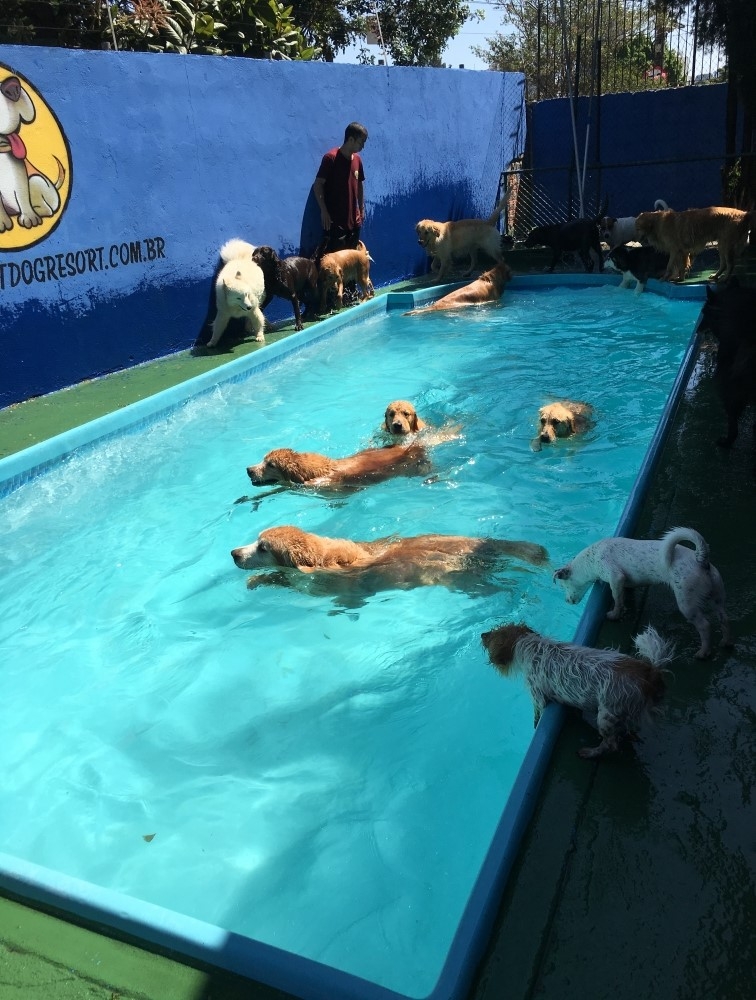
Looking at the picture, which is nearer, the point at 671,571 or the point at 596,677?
the point at 596,677

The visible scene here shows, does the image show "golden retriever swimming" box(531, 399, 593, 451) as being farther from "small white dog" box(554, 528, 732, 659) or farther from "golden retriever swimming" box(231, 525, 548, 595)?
"small white dog" box(554, 528, 732, 659)

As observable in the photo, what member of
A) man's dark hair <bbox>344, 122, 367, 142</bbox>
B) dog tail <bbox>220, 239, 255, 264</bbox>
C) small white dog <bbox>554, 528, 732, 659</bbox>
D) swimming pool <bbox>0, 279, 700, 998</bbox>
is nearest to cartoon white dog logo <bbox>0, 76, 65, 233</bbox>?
swimming pool <bbox>0, 279, 700, 998</bbox>

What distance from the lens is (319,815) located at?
3.37 meters

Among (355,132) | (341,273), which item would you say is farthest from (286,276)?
(355,132)

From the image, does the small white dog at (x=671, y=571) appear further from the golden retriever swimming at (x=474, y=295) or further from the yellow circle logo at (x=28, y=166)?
the golden retriever swimming at (x=474, y=295)

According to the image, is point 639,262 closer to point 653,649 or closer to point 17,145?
point 17,145

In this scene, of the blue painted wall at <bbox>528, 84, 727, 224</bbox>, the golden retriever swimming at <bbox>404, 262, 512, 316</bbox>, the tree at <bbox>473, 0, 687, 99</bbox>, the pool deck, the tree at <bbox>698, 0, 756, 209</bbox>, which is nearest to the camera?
the pool deck

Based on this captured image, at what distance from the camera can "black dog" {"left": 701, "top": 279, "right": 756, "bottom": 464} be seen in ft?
17.5

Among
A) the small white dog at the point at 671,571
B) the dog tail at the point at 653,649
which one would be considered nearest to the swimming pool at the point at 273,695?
the dog tail at the point at 653,649

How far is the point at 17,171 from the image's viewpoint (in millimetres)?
7824

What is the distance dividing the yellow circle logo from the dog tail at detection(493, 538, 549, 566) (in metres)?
6.12

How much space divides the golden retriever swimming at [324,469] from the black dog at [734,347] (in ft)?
7.70

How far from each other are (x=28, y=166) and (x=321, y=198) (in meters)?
5.17

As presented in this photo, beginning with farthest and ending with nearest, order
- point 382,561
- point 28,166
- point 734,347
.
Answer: point 28,166
point 734,347
point 382,561
